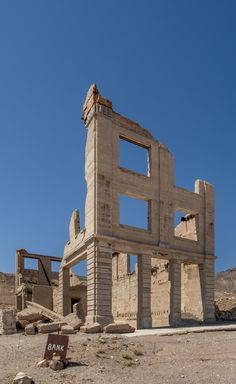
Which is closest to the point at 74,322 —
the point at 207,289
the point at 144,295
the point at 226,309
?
the point at 144,295

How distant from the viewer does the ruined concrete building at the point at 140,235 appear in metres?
18.2

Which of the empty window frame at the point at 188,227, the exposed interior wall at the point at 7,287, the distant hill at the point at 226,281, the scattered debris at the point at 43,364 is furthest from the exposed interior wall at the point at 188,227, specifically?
the distant hill at the point at 226,281

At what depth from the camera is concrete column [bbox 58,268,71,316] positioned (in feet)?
78.4

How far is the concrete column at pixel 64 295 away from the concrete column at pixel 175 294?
22.3 ft

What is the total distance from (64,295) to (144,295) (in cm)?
677

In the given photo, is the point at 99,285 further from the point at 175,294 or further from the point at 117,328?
the point at 175,294

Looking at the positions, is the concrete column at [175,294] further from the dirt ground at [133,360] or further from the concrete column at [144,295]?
the dirt ground at [133,360]

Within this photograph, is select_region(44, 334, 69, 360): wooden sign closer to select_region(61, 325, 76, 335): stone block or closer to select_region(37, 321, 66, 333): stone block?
select_region(61, 325, 76, 335): stone block

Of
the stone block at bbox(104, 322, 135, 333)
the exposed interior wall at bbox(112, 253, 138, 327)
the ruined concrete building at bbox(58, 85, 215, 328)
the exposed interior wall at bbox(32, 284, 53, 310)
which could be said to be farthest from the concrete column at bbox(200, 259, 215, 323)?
the exposed interior wall at bbox(32, 284, 53, 310)

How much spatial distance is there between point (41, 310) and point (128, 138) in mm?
9752

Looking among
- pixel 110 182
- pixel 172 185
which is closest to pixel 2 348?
pixel 110 182

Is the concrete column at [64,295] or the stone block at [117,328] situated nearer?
the stone block at [117,328]

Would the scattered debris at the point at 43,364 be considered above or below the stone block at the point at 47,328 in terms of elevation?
above

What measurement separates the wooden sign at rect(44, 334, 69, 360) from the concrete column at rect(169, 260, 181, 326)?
1265cm
